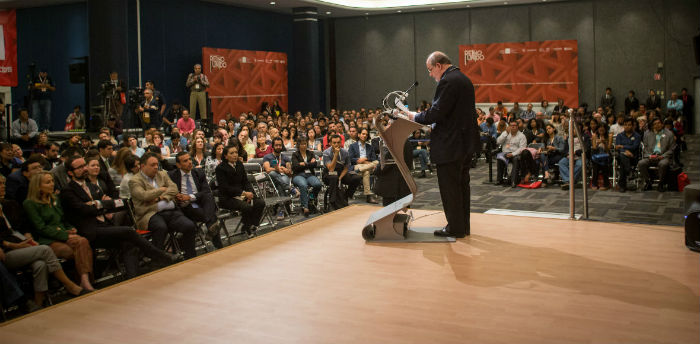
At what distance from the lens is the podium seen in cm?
441

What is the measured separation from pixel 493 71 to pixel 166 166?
12803 millimetres

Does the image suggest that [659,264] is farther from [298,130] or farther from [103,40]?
[103,40]

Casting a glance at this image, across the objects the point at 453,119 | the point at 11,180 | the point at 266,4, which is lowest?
the point at 11,180

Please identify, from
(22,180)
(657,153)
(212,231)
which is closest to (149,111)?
(22,180)

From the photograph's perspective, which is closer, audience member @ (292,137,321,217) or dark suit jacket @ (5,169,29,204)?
dark suit jacket @ (5,169,29,204)

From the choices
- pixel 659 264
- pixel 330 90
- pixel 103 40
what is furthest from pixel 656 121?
pixel 330 90

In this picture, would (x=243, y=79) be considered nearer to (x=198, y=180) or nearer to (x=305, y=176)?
(x=305, y=176)

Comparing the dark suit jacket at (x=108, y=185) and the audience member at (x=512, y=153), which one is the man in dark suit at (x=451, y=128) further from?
the audience member at (x=512, y=153)

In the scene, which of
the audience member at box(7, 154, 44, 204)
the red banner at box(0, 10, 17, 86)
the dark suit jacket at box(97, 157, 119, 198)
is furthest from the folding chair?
the red banner at box(0, 10, 17, 86)

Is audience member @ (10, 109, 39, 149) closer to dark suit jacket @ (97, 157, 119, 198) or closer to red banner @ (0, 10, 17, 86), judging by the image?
red banner @ (0, 10, 17, 86)

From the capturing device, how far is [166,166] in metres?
7.32

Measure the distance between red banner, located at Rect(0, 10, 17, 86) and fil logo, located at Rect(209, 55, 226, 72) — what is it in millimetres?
4483

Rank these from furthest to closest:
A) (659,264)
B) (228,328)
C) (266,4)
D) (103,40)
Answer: (266,4) → (103,40) → (659,264) → (228,328)

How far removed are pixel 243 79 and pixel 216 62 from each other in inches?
43.7
